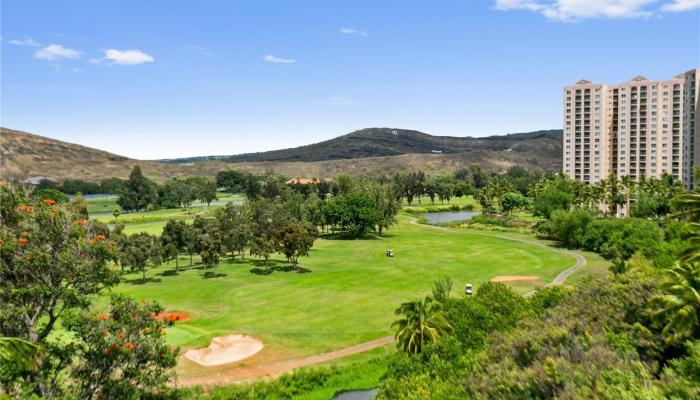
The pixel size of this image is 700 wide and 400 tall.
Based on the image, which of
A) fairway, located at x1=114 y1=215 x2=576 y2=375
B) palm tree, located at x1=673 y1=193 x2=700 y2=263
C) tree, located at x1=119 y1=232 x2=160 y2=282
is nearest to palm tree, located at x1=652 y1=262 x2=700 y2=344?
palm tree, located at x1=673 y1=193 x2=700 y2=263

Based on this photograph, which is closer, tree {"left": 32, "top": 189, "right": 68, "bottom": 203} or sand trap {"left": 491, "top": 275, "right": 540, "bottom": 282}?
tree {"left": 32, "top": 189, "right": 68, "bottom": 203}

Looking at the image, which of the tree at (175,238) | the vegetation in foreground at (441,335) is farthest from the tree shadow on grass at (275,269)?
the vegetation in foreground at (441,335)

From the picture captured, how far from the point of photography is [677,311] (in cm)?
1781

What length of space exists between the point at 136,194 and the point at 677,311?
7013 inches

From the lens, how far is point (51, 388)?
20.3 meters

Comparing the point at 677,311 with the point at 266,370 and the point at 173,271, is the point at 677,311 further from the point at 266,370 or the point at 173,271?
the point at 173,271

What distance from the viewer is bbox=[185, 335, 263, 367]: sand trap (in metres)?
36.0

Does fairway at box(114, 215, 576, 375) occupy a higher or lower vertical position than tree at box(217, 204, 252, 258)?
lower

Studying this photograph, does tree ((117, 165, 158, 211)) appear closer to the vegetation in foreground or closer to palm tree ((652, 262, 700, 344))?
the vegetation in foreground

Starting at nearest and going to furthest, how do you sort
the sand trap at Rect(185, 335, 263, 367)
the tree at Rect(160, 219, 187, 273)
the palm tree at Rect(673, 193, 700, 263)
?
the palm tree at Rect(673, 193, 700, 263), the sand trap at Rect(185, 335, 263, 367), the tree at Rect(160, 219, 187, 273)

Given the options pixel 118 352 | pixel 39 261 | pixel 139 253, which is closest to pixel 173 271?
pixel 139 253

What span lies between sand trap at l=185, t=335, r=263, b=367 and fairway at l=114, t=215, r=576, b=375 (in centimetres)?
85

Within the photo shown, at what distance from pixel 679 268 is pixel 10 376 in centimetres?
3097

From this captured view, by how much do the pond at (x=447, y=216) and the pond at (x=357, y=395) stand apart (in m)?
106
